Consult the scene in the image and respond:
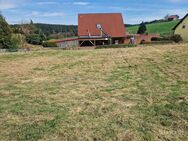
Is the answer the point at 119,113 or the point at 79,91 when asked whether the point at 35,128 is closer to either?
the point at 119,113

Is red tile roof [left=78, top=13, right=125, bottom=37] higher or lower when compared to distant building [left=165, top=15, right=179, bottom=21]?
lower

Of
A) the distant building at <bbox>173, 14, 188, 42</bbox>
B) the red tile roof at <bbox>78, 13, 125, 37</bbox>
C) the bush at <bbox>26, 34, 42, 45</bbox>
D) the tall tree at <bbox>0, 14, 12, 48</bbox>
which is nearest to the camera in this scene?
the tall tree at <bbox>0, 14, 12, 48</bbox>

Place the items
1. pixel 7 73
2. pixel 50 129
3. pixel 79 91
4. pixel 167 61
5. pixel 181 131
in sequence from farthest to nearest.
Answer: pixel 167 61
pixel 7 73
pixel 79 91
pixel 50 129
pixel 181 131

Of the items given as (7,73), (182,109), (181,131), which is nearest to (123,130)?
(181,131)

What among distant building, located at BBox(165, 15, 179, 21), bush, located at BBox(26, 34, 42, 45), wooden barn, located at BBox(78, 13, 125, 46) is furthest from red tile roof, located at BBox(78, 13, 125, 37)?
distant building, located at BBox(165, 15, 179, 21)

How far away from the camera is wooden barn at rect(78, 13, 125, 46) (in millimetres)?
43094

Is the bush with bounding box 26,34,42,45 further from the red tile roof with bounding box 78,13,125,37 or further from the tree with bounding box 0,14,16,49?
the tree with bounding box 0,14,16,49

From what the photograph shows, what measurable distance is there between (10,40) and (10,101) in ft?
94.7

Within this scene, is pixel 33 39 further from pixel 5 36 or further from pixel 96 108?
pixel 96 108

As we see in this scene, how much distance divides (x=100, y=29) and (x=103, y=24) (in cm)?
153

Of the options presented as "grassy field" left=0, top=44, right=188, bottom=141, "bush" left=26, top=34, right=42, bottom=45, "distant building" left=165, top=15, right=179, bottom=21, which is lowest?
"grassy field" left=0, top=44, right=188, bottom=141

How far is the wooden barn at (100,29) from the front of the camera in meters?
43.1

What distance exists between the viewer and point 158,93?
8039mm

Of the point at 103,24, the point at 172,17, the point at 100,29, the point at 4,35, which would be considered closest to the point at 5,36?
the point at 4,35
